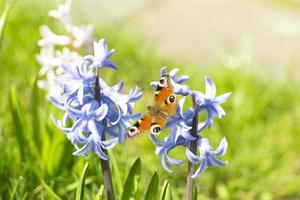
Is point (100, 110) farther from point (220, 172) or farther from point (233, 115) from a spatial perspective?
point (233, 115)

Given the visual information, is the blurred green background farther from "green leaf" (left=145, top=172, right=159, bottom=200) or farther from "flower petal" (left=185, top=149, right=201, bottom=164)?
"flower petal" (left=185, top=149, right=201, bottom=164)

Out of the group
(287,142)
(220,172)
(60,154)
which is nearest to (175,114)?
(60,154)

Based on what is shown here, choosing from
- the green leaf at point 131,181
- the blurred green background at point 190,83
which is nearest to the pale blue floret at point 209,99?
the green leaf at point 131,181

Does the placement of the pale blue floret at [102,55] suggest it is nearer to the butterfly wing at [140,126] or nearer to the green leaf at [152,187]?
the butterfly wing at [140,126]

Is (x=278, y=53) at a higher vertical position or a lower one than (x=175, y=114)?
higher

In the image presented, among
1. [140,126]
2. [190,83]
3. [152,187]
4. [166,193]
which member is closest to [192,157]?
[140,126]

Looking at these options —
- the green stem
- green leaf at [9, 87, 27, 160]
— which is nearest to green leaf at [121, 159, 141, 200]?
the green stem
